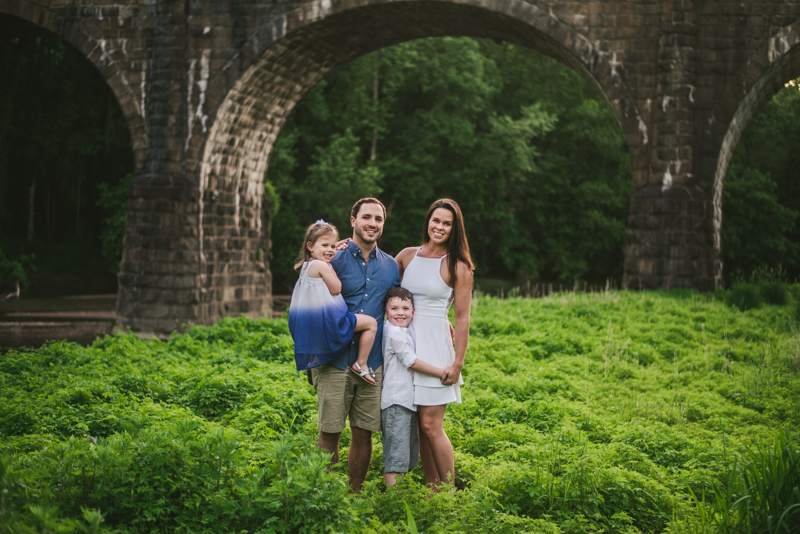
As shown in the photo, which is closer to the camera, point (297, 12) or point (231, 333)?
point (231, 333)

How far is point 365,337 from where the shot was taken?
12.8 feet

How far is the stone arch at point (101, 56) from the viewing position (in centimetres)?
1258

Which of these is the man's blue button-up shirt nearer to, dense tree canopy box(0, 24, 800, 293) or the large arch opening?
the large arch opening

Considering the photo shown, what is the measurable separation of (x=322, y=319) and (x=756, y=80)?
985cm

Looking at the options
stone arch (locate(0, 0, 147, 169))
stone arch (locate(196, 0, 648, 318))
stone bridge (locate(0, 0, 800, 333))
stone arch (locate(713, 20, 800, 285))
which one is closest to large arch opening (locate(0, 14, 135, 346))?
stone arch (locate(196, 0, 648, 318))

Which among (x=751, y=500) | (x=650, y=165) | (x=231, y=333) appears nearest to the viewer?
(x=751, y=500)

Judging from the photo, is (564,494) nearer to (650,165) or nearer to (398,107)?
(650,165)

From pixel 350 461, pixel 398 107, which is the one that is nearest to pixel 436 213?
pixel 350 461

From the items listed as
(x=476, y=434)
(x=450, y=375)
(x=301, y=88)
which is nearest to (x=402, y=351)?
(x=450, y=375)

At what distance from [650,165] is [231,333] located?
683 cm

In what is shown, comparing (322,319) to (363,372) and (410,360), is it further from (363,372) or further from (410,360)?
(410,360)

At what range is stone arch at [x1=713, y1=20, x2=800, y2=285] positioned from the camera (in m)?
11.0

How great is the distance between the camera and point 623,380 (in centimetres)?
729

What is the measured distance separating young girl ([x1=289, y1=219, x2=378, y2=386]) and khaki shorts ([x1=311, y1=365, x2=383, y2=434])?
0.24ft
